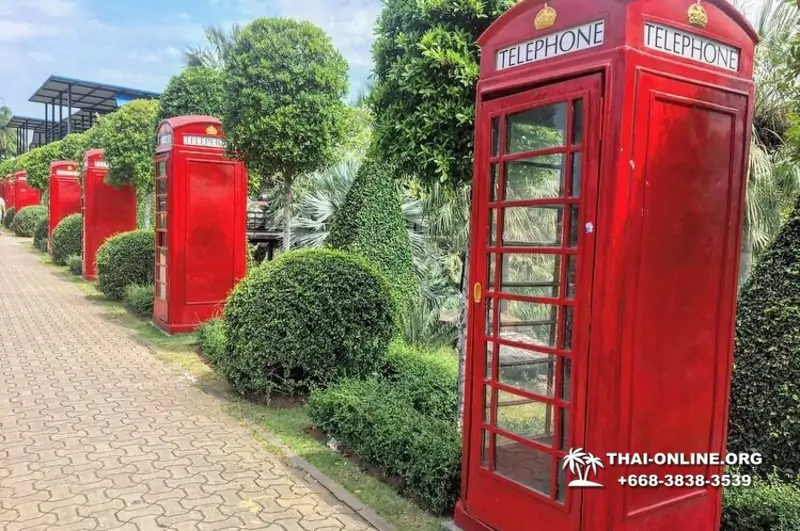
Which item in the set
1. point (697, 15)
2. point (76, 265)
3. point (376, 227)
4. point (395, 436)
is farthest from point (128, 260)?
point (697, 15)

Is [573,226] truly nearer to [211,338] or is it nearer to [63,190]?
[211,338]

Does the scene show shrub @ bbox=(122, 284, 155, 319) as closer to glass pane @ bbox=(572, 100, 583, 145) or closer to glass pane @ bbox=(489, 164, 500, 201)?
glass pane @ bbox=(489, 164, 500, 201)

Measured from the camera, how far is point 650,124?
286cm

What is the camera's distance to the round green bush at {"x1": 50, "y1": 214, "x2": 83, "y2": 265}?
1783cm

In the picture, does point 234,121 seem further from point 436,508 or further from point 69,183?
point 69,183

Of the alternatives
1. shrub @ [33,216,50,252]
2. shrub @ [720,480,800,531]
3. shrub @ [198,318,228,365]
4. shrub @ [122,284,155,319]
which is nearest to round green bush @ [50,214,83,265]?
shrub @ [33,216,50,252]

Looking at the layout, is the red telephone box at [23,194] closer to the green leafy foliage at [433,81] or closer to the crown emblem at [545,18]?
the green leafy foliage at [433,81]

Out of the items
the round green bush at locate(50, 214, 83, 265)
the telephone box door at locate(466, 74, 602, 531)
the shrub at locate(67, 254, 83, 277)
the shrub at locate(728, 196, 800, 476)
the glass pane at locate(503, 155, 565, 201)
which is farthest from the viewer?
the round green bush at locate(50, 214, 83, 265)

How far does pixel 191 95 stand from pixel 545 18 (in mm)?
9222

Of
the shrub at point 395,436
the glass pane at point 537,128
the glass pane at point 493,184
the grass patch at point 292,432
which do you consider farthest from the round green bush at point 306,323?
the glass pane at point 537,128

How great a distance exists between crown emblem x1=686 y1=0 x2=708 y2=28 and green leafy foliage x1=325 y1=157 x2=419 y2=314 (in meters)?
5.92

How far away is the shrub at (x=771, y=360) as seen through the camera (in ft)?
12.4

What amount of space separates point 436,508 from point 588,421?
1.41 meters

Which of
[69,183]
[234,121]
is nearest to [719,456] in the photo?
[234,121]
